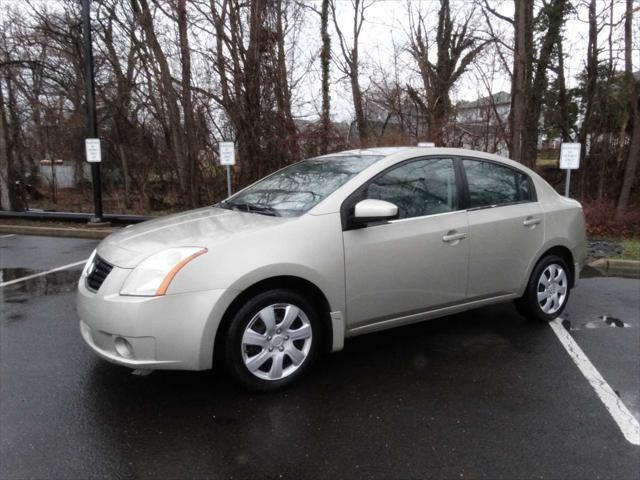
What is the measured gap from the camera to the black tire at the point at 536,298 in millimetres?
4449

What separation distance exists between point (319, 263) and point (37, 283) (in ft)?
15.0

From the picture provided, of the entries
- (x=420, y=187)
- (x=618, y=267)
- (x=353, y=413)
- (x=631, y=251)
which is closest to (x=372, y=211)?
(x=420, y=187)

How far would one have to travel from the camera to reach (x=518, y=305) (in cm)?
463

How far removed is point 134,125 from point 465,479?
16.1m

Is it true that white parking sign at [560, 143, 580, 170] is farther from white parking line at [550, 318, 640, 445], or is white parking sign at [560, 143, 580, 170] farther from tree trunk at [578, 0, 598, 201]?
tree trunk at [578, 0, 598, 201]

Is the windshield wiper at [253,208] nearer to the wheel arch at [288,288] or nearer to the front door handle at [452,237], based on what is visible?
the wheel arch at [288,288]

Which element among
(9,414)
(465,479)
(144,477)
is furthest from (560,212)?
(9,414)

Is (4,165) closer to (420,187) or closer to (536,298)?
(420,187)

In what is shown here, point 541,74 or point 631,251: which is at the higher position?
point 541,74

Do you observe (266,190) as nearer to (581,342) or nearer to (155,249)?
(155,249)

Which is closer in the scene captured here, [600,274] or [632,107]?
[600,274]

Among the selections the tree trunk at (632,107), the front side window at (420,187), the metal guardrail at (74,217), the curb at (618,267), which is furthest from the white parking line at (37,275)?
the tree trunk at (632,107)

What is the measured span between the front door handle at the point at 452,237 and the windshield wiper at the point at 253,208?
4.27 ft

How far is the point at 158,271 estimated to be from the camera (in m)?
2.95
